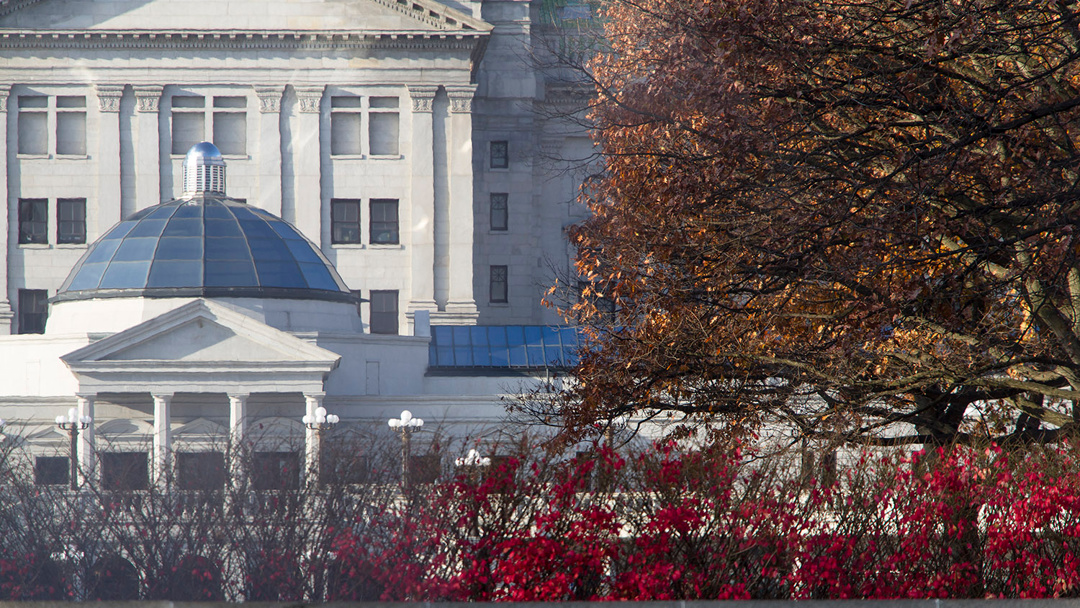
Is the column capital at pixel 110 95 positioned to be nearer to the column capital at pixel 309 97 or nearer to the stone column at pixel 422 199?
the column capital at pixel 309 97

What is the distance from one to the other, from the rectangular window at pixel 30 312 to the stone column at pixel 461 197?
1938 cm

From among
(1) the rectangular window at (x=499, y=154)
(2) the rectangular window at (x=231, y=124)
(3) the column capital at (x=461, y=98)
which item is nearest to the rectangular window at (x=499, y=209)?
(1) the rectangular window at (x=499, y=154)

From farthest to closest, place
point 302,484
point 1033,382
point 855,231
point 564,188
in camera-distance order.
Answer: point 564,188 → point 1033,382 → point 302,484 → point 855,231

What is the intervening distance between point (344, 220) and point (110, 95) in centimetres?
1252

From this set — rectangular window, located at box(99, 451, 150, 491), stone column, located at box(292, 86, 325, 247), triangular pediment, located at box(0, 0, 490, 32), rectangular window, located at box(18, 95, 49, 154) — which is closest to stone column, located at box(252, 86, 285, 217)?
stone column, located at box(292, 86, 325, 247)

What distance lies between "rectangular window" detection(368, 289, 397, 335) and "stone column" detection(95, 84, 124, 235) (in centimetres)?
1290

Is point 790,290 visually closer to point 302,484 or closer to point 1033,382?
point 1033,382

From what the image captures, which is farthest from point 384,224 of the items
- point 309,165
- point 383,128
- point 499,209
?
point 499,209

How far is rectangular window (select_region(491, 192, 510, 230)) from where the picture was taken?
68688 mm

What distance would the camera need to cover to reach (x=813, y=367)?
16016mm

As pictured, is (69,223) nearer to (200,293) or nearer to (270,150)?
(270,150)

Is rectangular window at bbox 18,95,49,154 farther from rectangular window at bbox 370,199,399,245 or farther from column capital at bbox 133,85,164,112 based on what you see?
rectangular window at bbox 370,199,399,245

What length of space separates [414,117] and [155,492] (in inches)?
1983

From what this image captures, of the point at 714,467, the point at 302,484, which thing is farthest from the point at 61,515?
the point at 714,467
